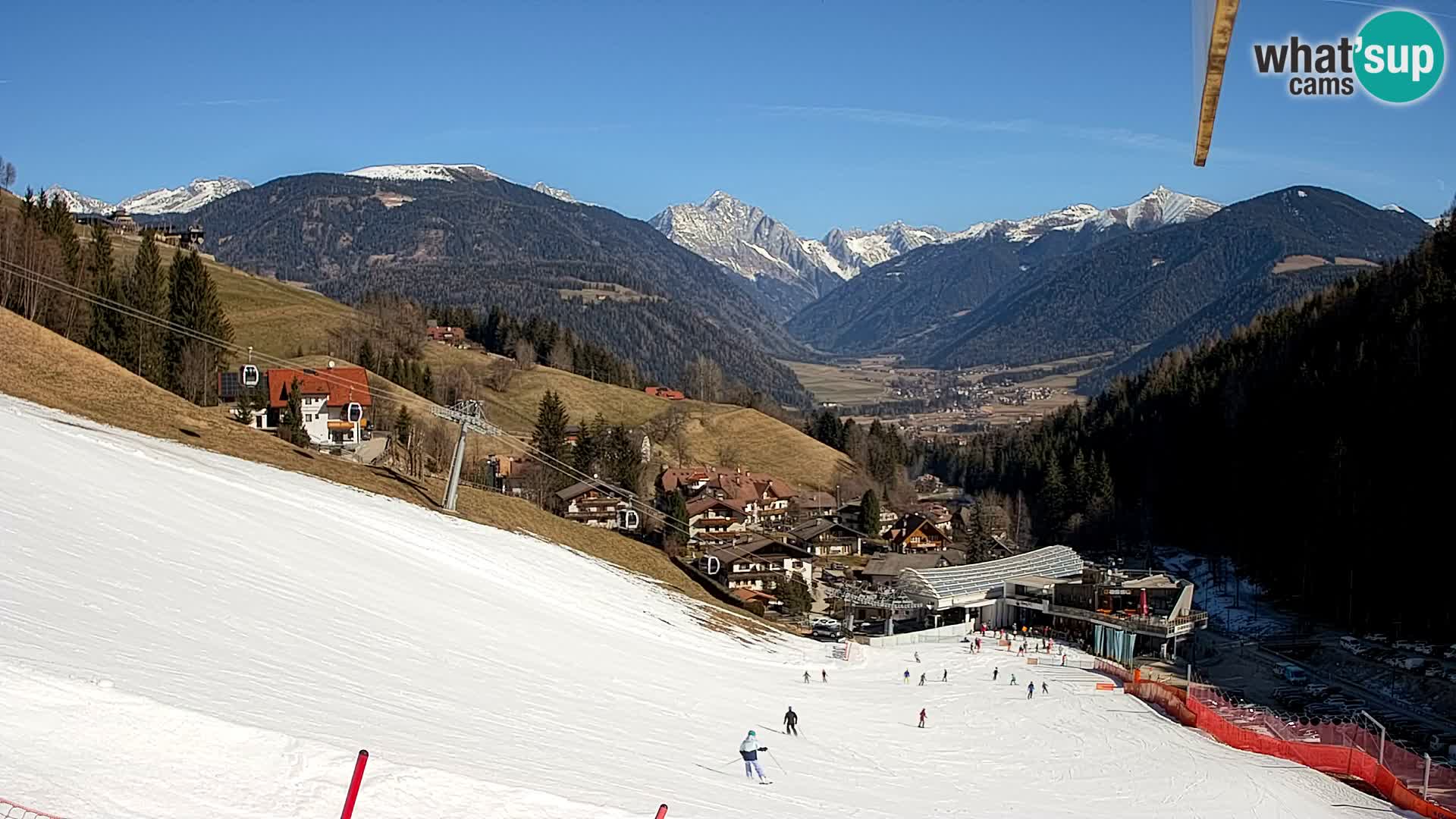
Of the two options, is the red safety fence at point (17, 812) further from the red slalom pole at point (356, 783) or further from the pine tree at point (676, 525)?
the pine tree at point (676, 525)

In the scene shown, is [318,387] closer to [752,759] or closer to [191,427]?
[191,427]

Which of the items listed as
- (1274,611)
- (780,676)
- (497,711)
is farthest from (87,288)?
(1274,611)

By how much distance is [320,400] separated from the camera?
83.6 meters

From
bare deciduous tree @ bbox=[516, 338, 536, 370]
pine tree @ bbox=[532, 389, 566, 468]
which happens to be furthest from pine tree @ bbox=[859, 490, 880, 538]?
bare deciduous tree @ bbox=[516, 338, 536, 370]

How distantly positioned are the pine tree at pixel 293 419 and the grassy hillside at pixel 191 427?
1432 centimetres

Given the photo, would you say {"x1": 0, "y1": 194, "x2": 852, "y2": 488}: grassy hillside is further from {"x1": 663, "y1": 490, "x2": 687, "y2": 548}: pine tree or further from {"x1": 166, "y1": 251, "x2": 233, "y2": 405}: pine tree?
{"x1": 166, "y1": 251, "x2": 233, "y2": 405}: pine tree

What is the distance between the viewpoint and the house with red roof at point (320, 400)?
81.2 meters

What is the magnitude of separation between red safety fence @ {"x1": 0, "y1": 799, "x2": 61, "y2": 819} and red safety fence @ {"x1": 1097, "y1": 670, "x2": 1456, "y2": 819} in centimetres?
2755

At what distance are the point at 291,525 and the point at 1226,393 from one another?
11017 centimetres

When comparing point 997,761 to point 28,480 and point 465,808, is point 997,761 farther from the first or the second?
point 28,480

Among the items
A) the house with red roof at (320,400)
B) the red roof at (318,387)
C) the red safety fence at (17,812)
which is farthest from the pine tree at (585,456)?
the red safety fence at (17,812)

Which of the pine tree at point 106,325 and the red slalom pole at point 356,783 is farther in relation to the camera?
the pine tree at point 106,325

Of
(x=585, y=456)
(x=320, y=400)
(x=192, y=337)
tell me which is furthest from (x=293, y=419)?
(x=585, y=456)

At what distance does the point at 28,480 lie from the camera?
2777cm
